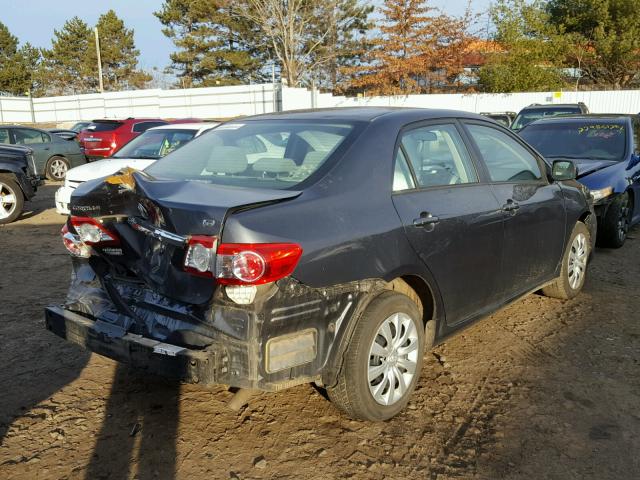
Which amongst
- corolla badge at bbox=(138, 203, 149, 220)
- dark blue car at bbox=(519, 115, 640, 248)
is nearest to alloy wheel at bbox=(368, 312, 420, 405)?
corolla badge at bbox=(138, 203, 149, 220)

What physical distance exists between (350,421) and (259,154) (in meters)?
1.66

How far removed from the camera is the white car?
809 centimetres

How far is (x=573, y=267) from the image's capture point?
504cm

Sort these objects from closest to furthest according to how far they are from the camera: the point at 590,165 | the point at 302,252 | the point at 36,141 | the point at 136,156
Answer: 1. the point at 302,252
2. the point at 590,165
3. the point at 136,156
4. the point at 36,141

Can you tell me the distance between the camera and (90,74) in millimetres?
55719

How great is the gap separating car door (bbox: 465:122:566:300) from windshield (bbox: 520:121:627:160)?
10.7 feet

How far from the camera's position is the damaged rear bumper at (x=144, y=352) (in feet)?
8.14

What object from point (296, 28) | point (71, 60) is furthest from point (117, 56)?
point (296, 28)

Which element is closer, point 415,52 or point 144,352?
point 144,352

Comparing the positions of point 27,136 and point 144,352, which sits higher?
point 27,136

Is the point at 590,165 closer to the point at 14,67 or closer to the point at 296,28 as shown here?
the point at 296,28

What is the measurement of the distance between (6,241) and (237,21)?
3959 cm

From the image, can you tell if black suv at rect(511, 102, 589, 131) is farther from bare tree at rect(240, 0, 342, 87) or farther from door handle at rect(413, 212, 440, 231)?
bare tree at rect(240, 0, 342, 87)

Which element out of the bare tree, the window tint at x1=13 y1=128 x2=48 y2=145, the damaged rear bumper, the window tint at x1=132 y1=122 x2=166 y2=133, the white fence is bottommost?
the damaged rear bumper
